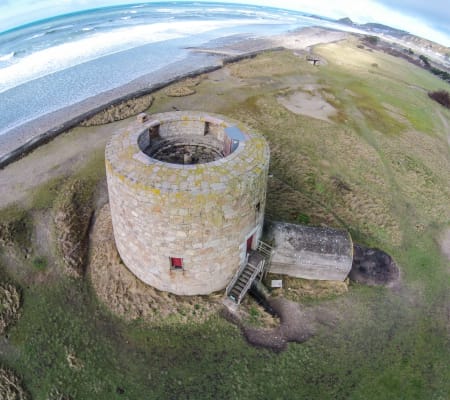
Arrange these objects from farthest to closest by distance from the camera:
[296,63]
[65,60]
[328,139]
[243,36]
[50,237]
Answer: [243,36] < [296,63] < [65,60] < [328,139] < [50,237]

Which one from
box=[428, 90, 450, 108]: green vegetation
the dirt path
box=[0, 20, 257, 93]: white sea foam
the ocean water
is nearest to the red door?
the dirt path

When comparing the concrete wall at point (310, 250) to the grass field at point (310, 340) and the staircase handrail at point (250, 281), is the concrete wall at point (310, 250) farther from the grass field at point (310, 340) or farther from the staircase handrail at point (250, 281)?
the grass field at point (310, 340)

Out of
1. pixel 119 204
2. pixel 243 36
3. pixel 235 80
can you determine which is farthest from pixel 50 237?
pixel 243 36

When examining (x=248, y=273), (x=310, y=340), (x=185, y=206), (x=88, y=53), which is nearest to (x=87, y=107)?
(x=88, y=53)

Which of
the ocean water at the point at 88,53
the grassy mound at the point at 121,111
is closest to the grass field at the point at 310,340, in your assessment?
the grassy mound at the point at 121,111

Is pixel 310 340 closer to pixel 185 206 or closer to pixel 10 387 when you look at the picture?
pixel 185 206

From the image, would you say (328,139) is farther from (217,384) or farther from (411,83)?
(411,83)
